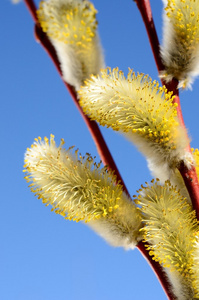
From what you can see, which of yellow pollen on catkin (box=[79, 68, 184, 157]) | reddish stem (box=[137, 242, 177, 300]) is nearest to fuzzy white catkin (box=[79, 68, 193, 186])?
yellow pollen on catkin (box=[79, 68, 184, 157])

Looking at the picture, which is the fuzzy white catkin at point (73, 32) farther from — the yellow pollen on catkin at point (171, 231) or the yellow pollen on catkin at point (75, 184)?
the yellow pollen on catkin at point (171, 231)

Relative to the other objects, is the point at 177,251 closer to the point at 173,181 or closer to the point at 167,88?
the point at 173,181

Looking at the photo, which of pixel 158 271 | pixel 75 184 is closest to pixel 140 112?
pixel 75 184

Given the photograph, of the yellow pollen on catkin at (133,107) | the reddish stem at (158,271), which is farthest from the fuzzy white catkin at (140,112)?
the reddish stem at (158,271)


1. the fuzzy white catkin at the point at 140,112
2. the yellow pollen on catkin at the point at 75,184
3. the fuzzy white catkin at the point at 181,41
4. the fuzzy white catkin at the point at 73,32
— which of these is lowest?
the yellow pollen on catkin at the point at 75,184

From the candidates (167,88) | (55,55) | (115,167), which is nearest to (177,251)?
(115,167)
